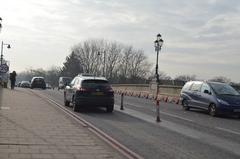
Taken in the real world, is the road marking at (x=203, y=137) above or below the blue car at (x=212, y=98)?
below

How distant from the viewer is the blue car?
75.9ft

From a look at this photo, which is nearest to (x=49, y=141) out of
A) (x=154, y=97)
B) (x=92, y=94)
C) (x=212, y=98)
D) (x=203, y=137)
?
(x=203, y=137)

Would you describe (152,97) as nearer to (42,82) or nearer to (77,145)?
(42,82)

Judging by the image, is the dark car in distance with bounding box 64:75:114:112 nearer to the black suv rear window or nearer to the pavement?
the black suv rear window

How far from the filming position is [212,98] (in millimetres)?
23922

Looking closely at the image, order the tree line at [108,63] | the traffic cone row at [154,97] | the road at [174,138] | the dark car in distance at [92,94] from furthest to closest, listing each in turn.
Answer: the tree line at [108,63] < the traffic cone row at [154,97] < the dark car in distance at [92,94] < the road at [174,138]

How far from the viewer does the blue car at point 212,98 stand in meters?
23.1

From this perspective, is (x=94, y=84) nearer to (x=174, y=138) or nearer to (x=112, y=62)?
(x=174, y=138)

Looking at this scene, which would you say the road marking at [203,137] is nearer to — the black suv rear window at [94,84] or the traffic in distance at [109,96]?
the traffic in distance at [109,96]

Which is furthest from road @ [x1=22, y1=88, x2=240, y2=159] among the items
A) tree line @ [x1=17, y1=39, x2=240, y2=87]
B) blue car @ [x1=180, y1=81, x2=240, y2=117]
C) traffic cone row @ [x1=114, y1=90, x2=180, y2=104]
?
tree line @ [x1=17, y1=39, x2=240, y2=87]

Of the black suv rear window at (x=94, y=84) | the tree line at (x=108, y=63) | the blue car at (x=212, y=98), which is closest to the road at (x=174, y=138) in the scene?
the black suv rear window at (x=94, y=84)

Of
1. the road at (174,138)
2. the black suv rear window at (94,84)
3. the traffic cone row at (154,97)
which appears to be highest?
the black suv rear window at (94,84)

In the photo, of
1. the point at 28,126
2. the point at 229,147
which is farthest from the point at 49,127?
the point at 229,147

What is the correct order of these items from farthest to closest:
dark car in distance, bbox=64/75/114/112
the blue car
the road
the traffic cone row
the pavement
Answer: the traffic cone row
the blue car
dark car in distance, bbox=64/75/114/112
the road
the pavement
